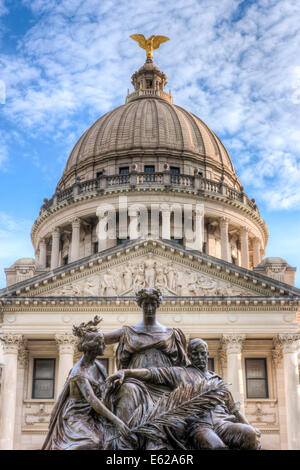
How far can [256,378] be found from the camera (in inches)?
1597

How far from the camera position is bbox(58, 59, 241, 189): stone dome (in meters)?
63.2

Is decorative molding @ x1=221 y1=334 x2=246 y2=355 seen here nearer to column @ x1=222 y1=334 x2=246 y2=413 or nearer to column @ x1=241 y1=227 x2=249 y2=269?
column @ x1=222 y1=334 x2=246 y2=413

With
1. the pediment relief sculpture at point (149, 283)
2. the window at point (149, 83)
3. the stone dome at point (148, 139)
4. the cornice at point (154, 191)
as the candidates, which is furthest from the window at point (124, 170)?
the pediment relief sculpture at point (149, 283)

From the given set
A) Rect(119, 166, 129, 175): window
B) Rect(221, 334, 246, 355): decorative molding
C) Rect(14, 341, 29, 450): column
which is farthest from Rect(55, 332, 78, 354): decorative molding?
Rect(119, 166, 129, 175): window

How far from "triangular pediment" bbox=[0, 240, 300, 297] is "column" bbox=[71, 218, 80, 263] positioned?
58.9 ft

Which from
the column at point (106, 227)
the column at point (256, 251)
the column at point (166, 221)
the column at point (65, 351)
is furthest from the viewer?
the column at point (256, 251)

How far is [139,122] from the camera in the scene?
214 feet

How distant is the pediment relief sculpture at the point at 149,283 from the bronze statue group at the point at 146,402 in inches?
1223

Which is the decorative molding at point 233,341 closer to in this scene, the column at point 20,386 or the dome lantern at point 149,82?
the column at point 20,386

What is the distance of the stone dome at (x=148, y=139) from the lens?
2488 inches

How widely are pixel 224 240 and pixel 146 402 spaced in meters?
52.0

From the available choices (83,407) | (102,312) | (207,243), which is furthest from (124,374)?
(207,243)

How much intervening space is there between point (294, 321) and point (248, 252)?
2310cm

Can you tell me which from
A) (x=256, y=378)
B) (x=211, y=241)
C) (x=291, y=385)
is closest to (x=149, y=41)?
(x=211, y=241)
